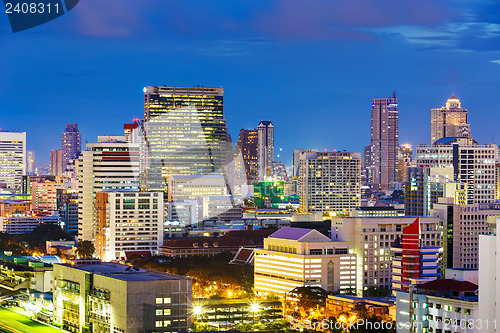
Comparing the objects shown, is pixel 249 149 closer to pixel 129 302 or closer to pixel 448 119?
pixel 448 119

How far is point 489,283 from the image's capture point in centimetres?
3459

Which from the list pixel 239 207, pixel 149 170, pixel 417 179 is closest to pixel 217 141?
pixel 149 170

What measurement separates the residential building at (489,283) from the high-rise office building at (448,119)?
296ft

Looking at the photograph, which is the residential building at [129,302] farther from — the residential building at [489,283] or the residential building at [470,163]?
the residential building at [470,163]

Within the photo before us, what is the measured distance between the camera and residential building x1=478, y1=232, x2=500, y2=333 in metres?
34.3

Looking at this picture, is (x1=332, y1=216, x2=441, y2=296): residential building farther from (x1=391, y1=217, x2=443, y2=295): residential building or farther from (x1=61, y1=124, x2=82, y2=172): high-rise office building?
(x1=61, y1=124, x2=82, y2=172): high-rise office building

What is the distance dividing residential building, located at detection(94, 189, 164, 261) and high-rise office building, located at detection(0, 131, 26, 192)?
8541cm

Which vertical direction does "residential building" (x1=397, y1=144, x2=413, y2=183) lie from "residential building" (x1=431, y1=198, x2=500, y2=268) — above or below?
above

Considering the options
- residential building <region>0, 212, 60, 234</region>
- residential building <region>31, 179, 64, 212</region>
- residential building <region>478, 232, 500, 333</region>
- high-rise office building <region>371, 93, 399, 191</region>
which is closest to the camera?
residential building <region>478, 232, 500, 333</region>

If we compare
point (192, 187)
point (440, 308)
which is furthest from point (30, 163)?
point (440, 308)

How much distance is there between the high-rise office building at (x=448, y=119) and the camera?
125m

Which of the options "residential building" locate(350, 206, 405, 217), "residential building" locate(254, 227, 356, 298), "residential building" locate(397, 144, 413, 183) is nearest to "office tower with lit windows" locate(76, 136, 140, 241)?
"residential building" locate(350, 206, 405, 217)

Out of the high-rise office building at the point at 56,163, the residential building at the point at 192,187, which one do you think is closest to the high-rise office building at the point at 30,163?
the high-rise office building at the point at 56,163

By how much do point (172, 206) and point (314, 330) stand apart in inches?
1925
